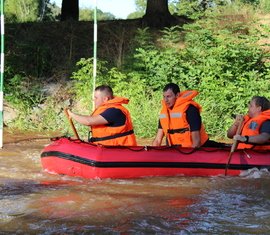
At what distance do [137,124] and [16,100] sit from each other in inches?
112

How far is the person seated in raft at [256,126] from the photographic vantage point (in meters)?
7.29

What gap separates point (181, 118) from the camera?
24.8ft

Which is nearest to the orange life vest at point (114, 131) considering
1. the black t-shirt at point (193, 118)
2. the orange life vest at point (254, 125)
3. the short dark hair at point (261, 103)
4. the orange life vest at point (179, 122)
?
the orange life vest at point (179, 122)

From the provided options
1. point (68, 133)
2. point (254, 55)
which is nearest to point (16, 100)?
point (68, 133)

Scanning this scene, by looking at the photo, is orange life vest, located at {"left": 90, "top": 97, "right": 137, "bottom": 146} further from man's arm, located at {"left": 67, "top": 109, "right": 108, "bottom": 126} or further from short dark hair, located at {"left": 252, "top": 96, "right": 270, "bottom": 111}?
short dark hair, located at {"left": 252, "top": 96, "right": 270, "bottom": 111}

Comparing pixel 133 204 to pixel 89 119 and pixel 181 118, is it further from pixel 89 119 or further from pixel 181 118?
pixel 181 118

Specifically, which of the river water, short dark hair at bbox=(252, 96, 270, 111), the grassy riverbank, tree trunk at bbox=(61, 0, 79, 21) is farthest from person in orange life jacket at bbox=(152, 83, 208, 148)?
tree trunk at bbox=(61, 0, 79, 21)

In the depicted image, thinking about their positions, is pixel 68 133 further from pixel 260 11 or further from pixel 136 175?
pixel 260 11

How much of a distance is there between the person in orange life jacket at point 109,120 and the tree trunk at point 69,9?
1113 cm

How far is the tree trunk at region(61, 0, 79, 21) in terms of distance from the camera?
18.2 metres

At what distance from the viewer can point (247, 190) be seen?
669 cm

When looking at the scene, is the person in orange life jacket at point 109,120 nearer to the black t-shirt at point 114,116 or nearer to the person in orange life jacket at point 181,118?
the black t-shirt at point 114,116

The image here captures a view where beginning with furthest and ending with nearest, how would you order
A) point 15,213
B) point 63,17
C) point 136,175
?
point 63,17 → point 136,175 → point 15,213

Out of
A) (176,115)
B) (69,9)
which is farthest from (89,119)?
(69,9)
